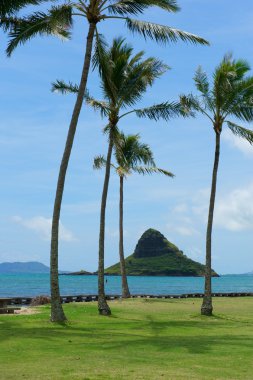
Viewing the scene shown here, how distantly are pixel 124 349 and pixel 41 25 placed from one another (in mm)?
15209

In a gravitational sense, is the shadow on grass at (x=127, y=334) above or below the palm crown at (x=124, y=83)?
below

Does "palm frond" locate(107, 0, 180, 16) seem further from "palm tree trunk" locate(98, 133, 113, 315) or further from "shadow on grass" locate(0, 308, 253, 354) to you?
"shadow on grass" locate(0, 308, 253, 354)

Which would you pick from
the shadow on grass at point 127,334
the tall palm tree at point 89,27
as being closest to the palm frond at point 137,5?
the tall palm tree at point 89,27

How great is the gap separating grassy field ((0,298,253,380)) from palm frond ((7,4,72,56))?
12235 mm

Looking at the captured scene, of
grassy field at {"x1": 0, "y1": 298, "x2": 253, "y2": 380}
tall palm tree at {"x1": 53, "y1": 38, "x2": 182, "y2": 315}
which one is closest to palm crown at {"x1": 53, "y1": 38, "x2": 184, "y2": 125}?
tall palm tree at {"x1": 53, "y1": 38, "x2": 182, "y2": 315}

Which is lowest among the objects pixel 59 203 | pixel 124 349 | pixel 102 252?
pixel 124 349

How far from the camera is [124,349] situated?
15.6 m

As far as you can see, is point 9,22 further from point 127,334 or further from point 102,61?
point 127,334

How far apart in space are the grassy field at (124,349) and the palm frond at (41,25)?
1224cm

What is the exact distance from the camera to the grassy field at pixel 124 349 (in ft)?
39.8

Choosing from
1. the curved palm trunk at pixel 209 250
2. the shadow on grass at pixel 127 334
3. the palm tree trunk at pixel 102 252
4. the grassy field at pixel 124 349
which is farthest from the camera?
the curved palm trunk at pixel 209 250

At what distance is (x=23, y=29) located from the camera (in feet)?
82.0

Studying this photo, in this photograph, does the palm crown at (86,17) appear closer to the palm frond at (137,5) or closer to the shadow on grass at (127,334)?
the palm frond at (137,5)

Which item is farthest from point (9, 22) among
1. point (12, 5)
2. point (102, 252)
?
point (102, 252)
